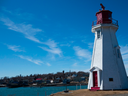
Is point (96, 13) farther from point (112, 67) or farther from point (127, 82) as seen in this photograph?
point (127, 82)

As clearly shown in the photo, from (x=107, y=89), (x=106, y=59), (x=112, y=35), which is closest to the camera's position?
(x=107, y=89)

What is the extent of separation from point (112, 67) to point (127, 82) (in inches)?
134

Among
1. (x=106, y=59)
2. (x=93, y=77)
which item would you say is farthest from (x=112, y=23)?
(x=93, y=77)

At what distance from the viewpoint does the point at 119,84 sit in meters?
19.4

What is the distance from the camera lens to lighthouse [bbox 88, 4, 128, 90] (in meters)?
19.5

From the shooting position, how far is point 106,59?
20375 millimetres

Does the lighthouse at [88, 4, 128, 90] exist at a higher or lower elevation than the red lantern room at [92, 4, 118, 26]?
lower

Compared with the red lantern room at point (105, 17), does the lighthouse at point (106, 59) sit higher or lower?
lower

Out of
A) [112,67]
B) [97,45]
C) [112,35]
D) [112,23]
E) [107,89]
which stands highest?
[112,23]

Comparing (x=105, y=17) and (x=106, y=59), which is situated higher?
(x=105, y=17)

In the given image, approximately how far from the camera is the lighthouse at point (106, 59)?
1953 cm

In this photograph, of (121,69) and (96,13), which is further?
(96,13)

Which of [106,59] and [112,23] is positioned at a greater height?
[112,23]

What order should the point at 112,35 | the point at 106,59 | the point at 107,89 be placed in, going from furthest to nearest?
the point at 112,35, the point at 106,59, the point at 107,89
